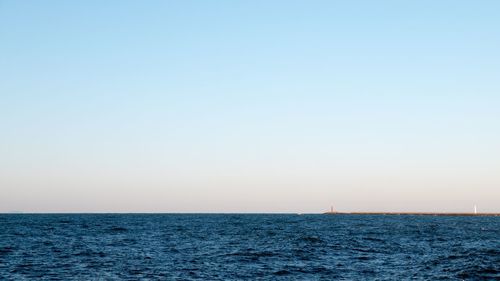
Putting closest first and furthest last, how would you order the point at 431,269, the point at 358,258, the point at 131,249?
the point at 431,269 → the point at 358,258 → the point at 131,249

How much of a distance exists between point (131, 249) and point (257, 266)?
56.6 feet

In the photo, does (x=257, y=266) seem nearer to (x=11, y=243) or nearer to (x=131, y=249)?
(x=131, y=249)

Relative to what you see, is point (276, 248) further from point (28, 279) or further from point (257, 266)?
point (28, 279)

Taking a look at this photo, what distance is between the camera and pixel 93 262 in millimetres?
41812

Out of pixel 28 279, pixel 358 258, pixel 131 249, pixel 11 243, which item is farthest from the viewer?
pixel 11 243

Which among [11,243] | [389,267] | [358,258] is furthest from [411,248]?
[11,243]

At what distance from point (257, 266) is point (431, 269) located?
12.4 m

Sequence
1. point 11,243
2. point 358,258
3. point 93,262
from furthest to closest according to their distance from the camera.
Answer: point 11,243, point 358,258, point 93,262

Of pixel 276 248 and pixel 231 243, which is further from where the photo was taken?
pixel 231 243

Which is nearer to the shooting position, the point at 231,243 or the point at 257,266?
the point at 257,266

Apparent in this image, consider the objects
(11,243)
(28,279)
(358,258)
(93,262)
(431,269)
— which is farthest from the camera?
(11,243)

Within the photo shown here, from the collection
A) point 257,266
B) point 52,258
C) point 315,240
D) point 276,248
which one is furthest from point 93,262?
point 315,240

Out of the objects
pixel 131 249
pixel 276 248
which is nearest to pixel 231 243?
pixel 276 248

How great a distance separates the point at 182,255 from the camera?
47.9m
